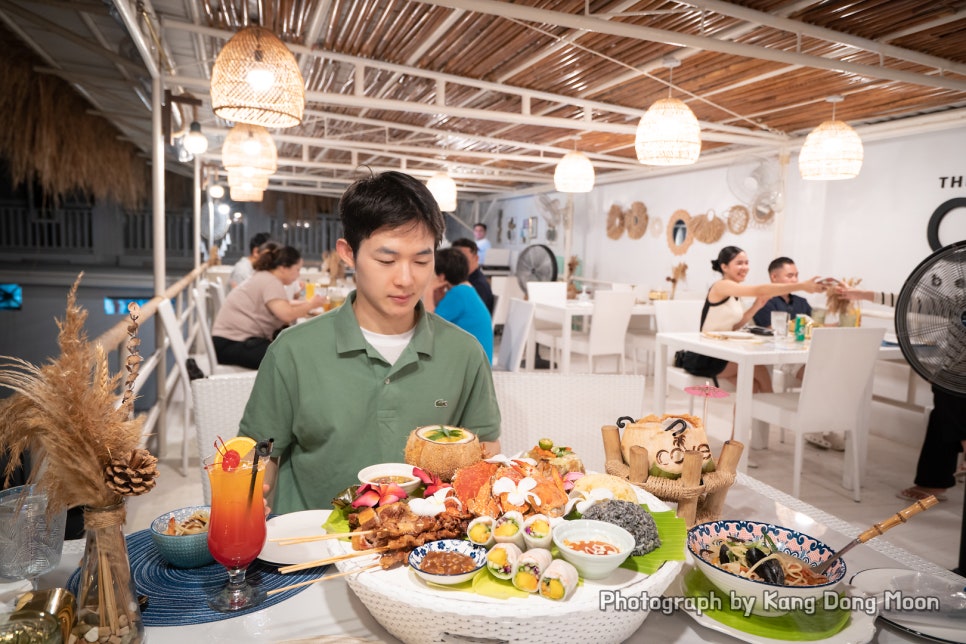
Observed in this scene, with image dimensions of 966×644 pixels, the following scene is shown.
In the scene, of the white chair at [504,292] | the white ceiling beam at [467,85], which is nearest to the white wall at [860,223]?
the white ceiling beam at [467,85]

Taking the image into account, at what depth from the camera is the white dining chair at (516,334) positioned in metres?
4.23

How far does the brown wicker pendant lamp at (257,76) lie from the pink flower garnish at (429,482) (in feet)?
7.77

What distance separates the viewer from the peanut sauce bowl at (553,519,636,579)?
85cm

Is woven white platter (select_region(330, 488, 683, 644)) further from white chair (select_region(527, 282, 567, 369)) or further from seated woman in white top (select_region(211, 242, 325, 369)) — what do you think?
white chair (select_region(527, 282, 567, 369))

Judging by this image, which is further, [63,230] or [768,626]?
[63,230]

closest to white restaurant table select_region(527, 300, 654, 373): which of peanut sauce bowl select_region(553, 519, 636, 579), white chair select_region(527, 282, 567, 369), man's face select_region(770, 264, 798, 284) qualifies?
white chair select_region(527, 282, 567, 369)

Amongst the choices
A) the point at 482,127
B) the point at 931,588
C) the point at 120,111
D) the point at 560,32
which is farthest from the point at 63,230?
the point at 931,588

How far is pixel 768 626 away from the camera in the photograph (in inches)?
35.2

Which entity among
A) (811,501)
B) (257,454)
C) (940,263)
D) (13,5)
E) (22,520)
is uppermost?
(13,5)

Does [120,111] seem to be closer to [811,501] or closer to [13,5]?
[13,5]

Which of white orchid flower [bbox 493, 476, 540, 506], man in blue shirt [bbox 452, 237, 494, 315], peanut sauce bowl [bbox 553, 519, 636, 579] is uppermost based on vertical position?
man in blue shirt [bbox 452, 237, 494, 315]

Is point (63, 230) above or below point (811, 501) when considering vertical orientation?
above

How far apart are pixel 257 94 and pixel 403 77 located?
3.50 meters

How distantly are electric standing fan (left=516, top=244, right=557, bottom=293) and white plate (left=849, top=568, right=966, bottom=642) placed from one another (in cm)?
924
